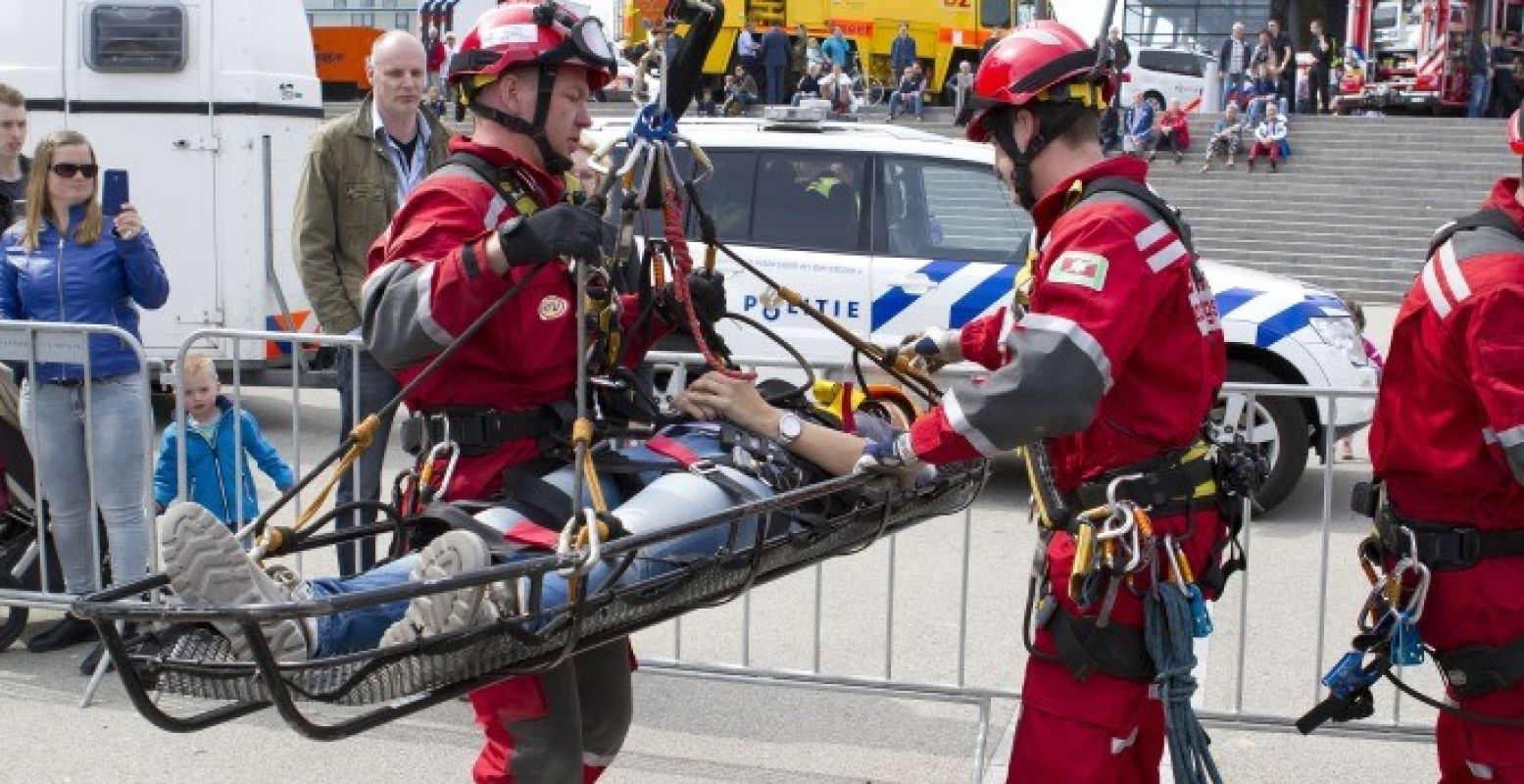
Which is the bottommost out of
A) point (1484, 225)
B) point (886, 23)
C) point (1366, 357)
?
point (1366, 357)

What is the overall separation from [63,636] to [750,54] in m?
24.9

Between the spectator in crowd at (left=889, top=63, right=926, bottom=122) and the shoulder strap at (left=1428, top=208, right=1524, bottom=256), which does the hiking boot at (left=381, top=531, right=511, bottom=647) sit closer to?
the shoulder strap at (left=1428, top=208, right=1524, bottom=256)

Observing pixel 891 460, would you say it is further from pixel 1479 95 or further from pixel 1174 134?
pixel 1479 95

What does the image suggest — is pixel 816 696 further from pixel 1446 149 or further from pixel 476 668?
pixel 1446 149

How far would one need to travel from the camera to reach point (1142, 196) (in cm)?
364

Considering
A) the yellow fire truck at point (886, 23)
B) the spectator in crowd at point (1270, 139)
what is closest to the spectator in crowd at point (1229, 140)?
the spectator in crowd at point (1270, 139)

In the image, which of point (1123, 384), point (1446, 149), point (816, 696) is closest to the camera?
point (1123, 384)

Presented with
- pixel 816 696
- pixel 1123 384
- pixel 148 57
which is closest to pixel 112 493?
pixel 816 696

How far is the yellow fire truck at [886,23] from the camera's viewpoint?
3177cm

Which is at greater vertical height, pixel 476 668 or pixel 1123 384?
pixel 1123 384

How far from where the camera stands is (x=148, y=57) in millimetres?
10648

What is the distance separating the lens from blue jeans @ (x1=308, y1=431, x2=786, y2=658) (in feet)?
10.5

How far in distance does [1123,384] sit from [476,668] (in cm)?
145

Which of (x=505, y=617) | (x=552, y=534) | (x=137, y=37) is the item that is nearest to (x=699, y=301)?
(x=552, y=534)
